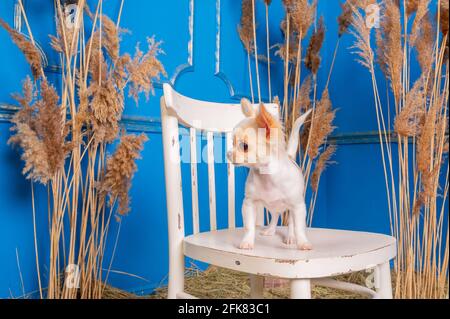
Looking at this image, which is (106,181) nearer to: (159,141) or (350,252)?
(159,141)

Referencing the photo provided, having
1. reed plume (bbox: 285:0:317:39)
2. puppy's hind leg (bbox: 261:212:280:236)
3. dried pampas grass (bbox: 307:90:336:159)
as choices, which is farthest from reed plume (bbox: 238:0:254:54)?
puppy's hind leg (bbox: 261:212:280:236)

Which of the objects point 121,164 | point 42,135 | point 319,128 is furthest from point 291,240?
point 319,128

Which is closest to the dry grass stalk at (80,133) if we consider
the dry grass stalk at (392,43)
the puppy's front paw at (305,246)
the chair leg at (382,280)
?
the puppy's front paw at (305,246)

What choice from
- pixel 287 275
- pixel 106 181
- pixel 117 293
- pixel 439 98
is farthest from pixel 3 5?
pixel 439 98

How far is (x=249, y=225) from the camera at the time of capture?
870 mm

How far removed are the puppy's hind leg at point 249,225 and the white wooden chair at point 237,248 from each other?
0.7 inches

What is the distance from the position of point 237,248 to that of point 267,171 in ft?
0.57

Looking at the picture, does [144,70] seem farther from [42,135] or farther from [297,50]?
[297,50]

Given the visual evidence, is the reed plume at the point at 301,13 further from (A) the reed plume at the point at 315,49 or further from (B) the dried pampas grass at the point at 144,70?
(B) the dried pampas grass at the point at 144,70

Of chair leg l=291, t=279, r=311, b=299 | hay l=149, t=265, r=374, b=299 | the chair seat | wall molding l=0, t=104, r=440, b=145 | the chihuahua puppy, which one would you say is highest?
wall molding l=0, t=104, r=440, b=145

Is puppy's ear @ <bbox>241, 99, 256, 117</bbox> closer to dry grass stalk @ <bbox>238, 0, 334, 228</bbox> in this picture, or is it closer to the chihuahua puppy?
the chihuahua puppy

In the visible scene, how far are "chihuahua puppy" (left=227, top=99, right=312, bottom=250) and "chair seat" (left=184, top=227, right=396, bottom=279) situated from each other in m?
0.04

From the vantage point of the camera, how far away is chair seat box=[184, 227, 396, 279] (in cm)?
75

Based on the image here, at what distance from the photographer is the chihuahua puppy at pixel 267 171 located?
0.78 meters
